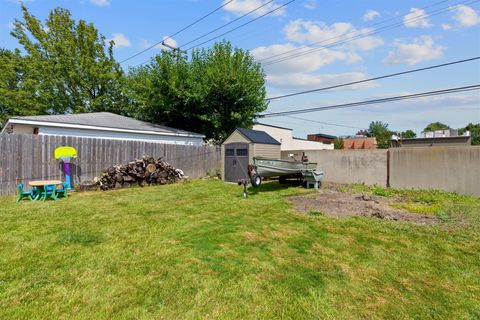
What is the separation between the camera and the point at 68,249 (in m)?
3.72

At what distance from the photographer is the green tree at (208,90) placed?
15656 millimetres

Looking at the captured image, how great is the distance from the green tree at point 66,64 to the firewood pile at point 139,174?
1517 cm

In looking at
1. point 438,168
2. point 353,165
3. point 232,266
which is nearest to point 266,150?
point 353,165

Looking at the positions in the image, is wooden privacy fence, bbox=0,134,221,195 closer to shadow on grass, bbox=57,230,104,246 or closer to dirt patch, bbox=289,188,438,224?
shadow on grass, bbox=57,230,104,246

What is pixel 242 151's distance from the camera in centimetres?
1217

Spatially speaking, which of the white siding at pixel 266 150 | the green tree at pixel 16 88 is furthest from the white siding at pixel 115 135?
the green tree at pixel 16 88

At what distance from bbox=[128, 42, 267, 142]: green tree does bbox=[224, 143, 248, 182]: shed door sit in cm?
423

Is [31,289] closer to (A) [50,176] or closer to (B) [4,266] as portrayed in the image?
(B) [4,266]

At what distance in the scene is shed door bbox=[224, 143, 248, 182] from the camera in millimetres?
12094

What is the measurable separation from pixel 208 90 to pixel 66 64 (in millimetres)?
14323

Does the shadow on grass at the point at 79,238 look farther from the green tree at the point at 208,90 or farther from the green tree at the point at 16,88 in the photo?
the green tree at the point at 16,88

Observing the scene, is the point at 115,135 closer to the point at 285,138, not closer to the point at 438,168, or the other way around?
the point at 438,168

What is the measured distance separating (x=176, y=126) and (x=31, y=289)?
634 inches

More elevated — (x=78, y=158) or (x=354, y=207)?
(x=78, y=158)
